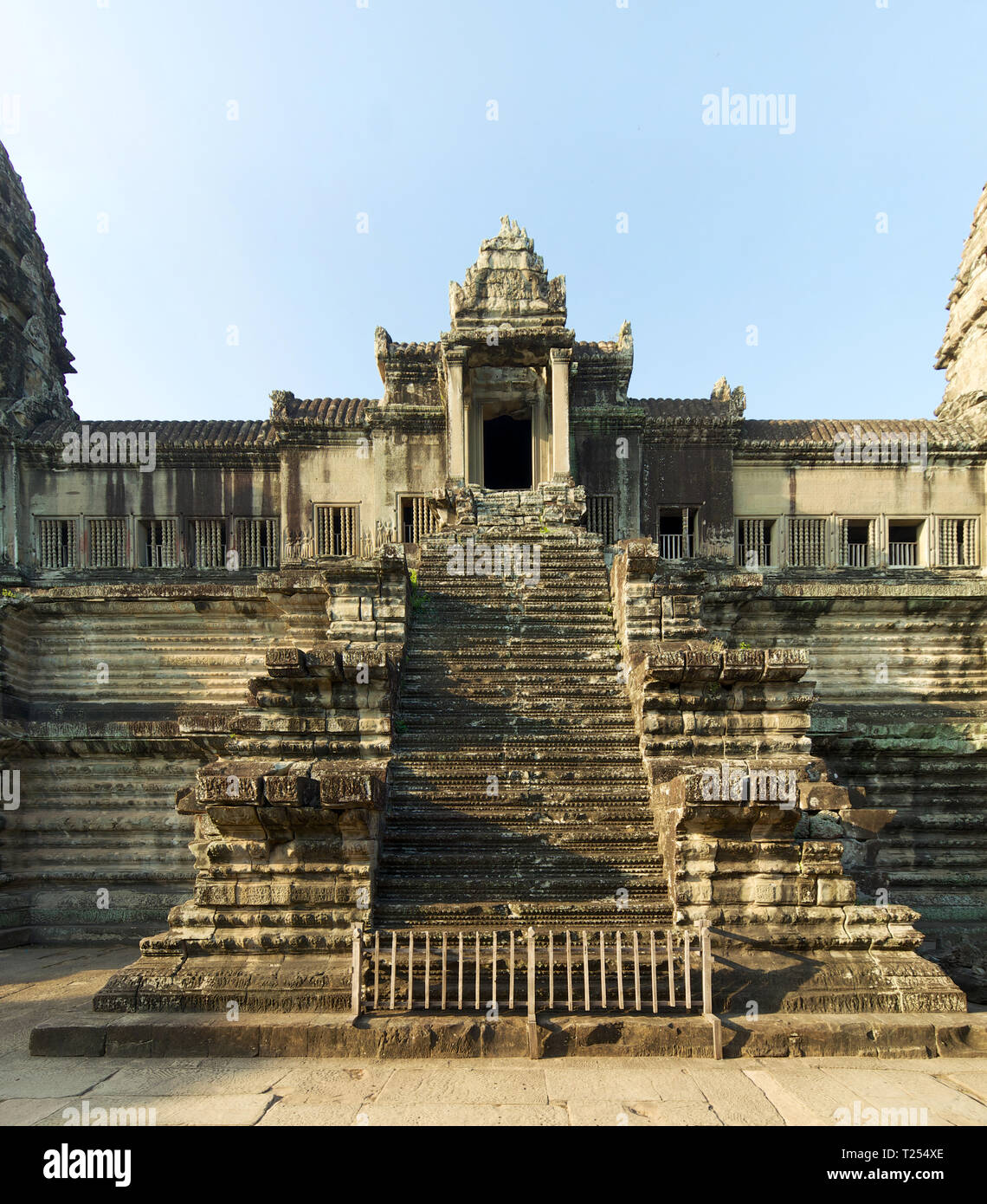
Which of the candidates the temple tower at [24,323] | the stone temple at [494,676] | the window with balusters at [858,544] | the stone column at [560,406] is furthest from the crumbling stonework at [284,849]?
the temple tower at [24,323]

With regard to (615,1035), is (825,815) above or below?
above

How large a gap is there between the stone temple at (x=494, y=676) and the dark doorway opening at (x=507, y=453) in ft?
0.43

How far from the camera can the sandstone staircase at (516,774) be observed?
7.14 metres

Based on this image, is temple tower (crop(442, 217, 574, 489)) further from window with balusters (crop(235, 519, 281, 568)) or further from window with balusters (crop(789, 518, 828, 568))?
window with balusters (crop(789, 518, 828, 568))

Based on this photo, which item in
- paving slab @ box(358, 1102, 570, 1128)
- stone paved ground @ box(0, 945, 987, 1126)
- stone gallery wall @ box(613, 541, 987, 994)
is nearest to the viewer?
paving slab @ box(358, 1102, 570, 1128)

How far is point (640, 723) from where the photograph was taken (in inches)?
331

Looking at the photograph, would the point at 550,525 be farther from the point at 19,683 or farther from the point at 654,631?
the point at 19,683

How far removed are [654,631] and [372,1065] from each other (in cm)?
569

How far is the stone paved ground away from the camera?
4848mm

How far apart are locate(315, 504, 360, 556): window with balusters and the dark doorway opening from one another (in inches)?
187

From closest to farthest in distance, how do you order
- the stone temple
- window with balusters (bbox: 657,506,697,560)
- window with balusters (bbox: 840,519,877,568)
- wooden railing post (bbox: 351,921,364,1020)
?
wooden railing post (bbox: 351,921,364,1020) < the stone temple < window with balusters (bbox: 840,519,877,568) < window with balusters (bbox: 657,506,697,560)

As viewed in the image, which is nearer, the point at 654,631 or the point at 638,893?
the point at 638,893

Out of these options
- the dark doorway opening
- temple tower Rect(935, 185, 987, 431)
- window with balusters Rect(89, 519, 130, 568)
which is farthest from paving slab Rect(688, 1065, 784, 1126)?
temple tower Rect(935, 185, 987, 431)
